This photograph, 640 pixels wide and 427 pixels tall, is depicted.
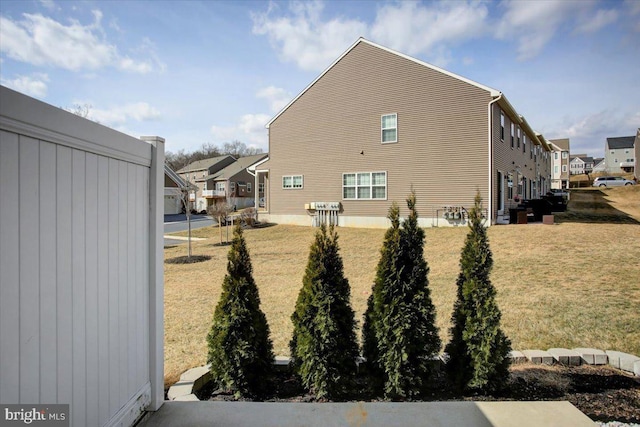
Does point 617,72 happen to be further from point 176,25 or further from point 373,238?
point 176,25

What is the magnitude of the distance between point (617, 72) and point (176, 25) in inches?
530

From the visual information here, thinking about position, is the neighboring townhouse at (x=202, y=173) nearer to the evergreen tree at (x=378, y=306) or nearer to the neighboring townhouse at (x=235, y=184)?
the neighboring townhouse at (x=235, y=184)

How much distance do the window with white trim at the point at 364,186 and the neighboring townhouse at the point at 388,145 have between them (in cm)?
5

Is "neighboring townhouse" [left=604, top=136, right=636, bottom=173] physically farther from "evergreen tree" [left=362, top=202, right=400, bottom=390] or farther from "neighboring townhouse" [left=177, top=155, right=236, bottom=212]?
"evergreen tree" [left=362, top=202, right=400, bottom=390]

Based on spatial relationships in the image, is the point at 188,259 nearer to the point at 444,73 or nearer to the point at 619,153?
the point at 444,73

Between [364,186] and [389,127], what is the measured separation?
3002mm

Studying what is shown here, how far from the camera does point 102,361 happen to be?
1.86 m

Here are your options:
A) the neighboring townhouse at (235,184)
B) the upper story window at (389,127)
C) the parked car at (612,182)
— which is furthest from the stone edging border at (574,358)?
the parked car at (612,182)

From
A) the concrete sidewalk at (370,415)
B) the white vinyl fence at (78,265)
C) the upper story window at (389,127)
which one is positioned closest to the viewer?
the white vinyl fence at (78,265)

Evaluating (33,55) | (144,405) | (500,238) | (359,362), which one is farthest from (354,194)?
(144,405)

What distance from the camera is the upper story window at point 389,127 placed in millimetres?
15977

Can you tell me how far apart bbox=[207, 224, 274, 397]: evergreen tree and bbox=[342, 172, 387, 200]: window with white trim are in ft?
45.0

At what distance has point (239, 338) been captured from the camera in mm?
3043

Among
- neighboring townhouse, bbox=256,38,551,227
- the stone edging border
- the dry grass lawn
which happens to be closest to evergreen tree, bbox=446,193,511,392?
the stone edging border
